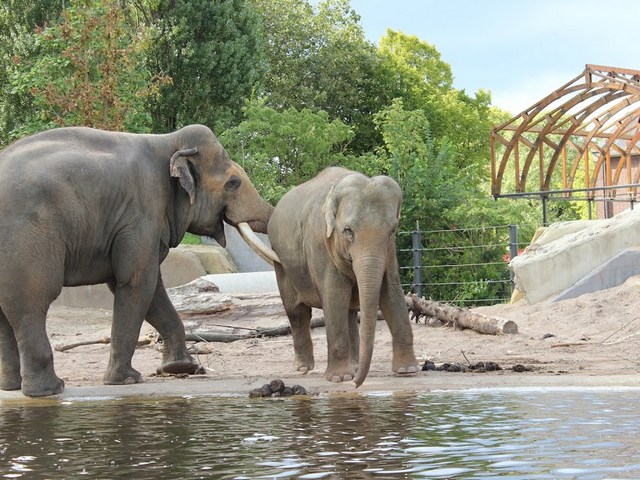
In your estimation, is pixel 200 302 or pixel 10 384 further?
pixel 200 302

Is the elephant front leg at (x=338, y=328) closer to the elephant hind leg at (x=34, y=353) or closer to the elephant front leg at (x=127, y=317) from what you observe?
the elephant front leg at (x=127, y=317)

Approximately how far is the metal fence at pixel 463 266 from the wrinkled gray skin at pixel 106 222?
1122cm

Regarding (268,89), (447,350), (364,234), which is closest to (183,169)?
(364,234)

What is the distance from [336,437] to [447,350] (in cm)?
600

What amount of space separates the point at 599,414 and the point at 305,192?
435cm

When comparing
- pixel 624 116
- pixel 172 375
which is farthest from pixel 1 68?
pixel 172 375

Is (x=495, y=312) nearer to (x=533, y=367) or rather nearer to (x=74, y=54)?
(x=533, y=367)

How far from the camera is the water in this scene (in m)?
5.84

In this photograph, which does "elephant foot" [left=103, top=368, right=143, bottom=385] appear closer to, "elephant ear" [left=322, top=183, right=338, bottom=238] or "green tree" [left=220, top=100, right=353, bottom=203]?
"elephant ear" [left=322, top=183, right=338, bottom=238]

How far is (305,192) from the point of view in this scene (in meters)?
11.0

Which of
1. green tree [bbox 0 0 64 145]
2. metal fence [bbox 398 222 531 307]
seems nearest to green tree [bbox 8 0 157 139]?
green tree [bbox 0 0 64 145]

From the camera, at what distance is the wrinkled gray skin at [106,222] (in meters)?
9.46

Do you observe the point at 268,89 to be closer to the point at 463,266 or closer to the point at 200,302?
the point at 463,266

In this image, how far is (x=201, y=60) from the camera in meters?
37.0
